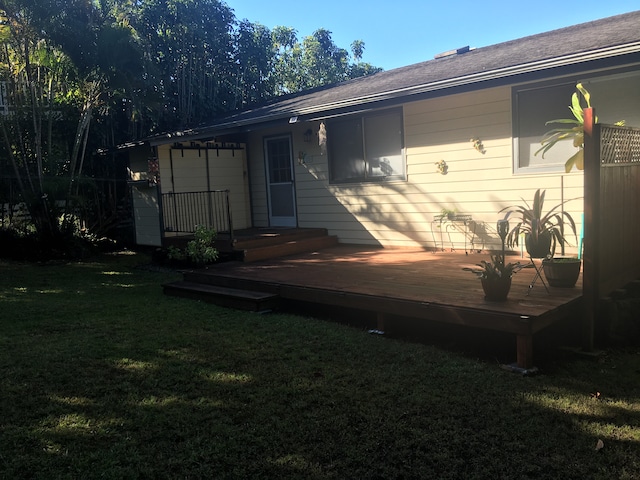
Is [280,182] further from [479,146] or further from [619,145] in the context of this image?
[619,145]

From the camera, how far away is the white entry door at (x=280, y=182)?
978 cm

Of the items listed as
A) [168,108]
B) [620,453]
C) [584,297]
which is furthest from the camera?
[168,108]

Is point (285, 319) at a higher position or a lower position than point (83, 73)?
lower

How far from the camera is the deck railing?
9.59m

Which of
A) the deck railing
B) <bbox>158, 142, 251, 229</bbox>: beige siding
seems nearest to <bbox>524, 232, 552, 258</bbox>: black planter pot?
the deck railing

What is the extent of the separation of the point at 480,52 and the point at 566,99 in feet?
8.42

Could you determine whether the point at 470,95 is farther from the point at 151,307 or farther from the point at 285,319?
the point at 151,307

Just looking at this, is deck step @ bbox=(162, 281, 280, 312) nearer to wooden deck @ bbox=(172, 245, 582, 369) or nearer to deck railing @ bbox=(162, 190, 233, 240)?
wooden deck @ bbox=(172, 245, 582, 369)

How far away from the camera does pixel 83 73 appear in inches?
384

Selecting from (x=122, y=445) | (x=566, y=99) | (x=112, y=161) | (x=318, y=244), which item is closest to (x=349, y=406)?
(x=122, y=445)

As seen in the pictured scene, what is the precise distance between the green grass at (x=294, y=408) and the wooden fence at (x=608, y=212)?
23.6 inches

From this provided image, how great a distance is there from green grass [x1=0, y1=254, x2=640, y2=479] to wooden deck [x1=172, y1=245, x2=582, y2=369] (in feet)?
0.98

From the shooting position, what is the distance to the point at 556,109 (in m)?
6.42

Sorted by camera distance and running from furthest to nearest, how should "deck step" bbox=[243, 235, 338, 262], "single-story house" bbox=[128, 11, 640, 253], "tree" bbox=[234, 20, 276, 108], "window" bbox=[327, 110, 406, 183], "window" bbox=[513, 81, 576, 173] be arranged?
"tree" bbox=[234, 20, 276, 108], "window" bbox=[327, 110, 406, 183], "deck step" bbox=[243, 235, 338, 262], "window" bbox=[513, 81, 576, 173], "single-story house" bbox=[128, 11, 640, 253]
